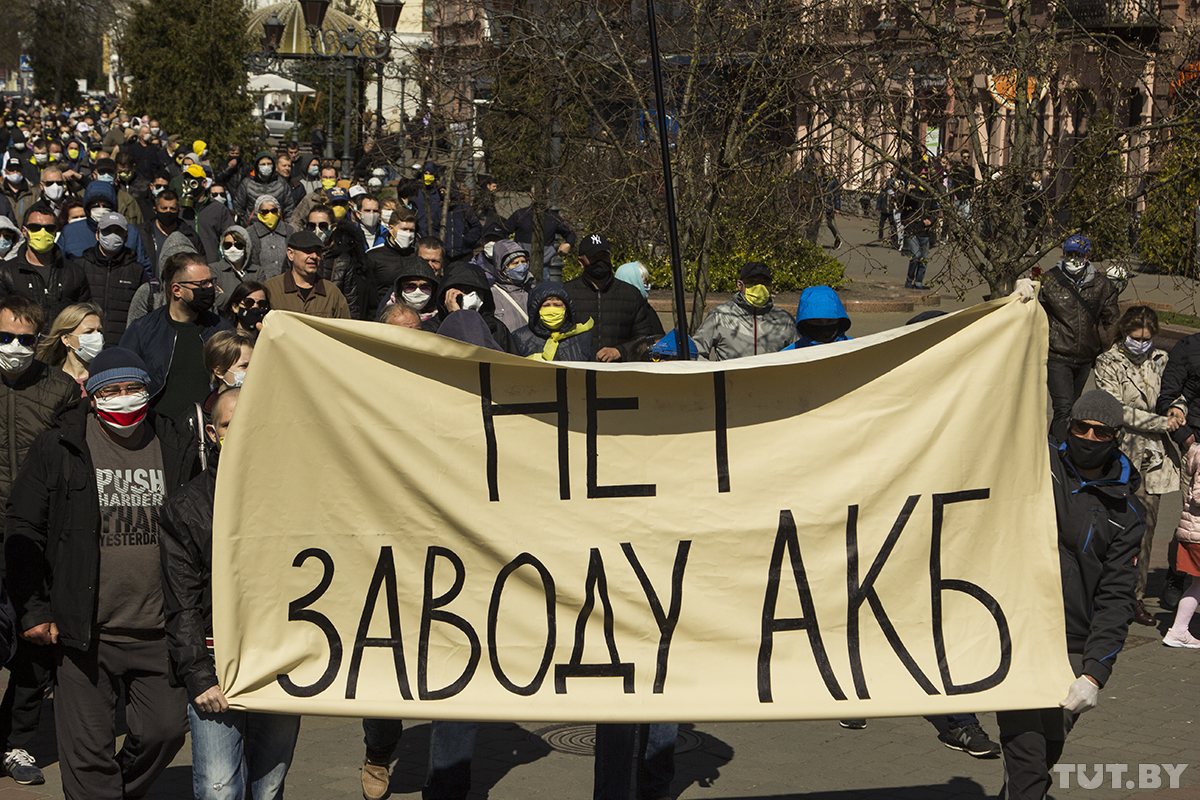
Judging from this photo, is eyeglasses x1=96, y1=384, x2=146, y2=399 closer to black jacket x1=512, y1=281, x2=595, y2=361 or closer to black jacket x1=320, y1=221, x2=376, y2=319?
black jacket x1=512, y1=281, x2=595, y2=361

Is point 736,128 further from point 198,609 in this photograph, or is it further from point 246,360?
point 198,609

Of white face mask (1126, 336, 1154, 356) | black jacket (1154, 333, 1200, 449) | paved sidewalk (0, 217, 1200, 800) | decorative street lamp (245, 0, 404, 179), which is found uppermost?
decorative street lamp (245, 0, 404, 179)

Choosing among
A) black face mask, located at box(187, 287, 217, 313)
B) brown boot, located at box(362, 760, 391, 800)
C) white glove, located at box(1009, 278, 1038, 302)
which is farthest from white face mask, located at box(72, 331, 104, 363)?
white glove, located at box(1009, 278, 1038, 302)

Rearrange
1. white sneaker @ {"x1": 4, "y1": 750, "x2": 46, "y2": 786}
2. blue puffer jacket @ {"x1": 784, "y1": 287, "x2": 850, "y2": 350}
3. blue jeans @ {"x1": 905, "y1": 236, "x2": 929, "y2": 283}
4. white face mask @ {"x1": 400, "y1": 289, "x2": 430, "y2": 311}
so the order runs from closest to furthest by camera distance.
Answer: white sneaker @ {"x1": 4, "y1": 750, "x2": 46, "y2": 786}
blue puffer jacket @ {"x1": 784, "y1": 287, "x2": 850, "y2": 350}
white face mask @ {"x1": 400, "y1": 289, "x2": 430, "y2": 311}
blue jeans @ {"x1": 905, "y1": 236, "x2": 929, "y2": 283}

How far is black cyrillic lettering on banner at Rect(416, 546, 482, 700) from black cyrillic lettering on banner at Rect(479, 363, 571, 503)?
253 millimetres

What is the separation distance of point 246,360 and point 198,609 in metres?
1.46

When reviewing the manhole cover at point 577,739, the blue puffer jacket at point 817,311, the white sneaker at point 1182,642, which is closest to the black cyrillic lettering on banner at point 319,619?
the manhole cover at point 577,739

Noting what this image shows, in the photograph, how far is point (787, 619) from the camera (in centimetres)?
481

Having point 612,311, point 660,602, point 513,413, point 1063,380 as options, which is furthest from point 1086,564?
point 1063,380

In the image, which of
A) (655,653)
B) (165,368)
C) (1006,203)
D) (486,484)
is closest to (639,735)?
(655,653)

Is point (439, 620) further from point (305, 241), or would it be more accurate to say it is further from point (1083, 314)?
point (1083, 314)

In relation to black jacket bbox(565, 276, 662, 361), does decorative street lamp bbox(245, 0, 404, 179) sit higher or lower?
higher

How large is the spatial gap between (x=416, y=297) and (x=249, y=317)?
1.03 m

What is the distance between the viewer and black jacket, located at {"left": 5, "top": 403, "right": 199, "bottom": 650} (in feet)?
16.9
